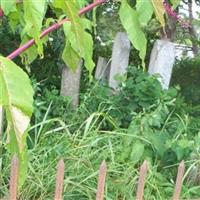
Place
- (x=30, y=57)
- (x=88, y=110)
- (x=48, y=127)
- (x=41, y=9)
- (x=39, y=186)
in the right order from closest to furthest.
Result: 1. (x=41, y=9)
2. (x=30, y=57)
3. (x=39, y=186)
4. (x=48, y=127)
5. (x=88, y=110)

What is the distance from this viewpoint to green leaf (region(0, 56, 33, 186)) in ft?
3.96

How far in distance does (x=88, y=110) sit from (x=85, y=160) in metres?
1.58

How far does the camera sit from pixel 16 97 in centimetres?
122

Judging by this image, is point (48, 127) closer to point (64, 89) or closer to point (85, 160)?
point (85, 160)

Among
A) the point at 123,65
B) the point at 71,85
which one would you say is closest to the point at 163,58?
the point at 123,65

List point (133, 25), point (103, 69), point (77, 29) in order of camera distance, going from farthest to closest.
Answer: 1. point (103, 69)
2. point (133, 25)
3. point (77, 29)

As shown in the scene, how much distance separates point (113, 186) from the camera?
12.4 ft

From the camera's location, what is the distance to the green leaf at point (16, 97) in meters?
1.21

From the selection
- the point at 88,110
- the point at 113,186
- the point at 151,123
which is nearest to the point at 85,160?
the point at 113,186

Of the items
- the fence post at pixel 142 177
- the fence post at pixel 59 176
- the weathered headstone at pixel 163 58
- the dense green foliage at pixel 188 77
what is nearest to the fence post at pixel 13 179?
the fence post at pixel 59 176

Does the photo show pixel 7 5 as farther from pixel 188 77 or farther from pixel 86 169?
pixel 188 77

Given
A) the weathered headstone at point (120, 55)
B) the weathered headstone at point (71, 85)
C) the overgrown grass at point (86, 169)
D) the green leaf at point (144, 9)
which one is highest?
the green leaf at point (144, 9)

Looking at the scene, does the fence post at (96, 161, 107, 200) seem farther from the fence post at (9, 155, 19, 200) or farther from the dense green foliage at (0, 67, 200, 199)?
the dense green foliage at (0, 67, 200, 199)

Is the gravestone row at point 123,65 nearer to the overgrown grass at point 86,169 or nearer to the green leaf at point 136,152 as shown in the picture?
the overgrown grass at point 86,169
